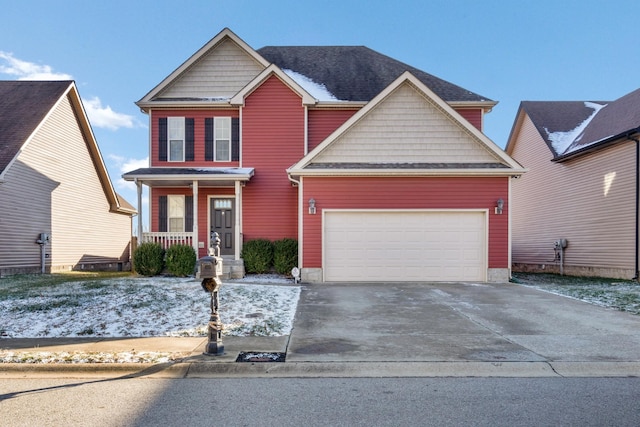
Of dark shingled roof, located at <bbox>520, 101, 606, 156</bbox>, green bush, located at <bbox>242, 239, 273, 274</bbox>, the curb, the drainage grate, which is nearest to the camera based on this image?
the curb

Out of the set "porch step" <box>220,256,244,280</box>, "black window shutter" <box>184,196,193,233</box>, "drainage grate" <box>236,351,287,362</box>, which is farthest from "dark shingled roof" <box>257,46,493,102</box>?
"drainage grate" <box>236,351,287,362</box>

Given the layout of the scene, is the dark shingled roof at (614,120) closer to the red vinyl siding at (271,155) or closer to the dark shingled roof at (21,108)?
the red vinyl siding at (271,155)

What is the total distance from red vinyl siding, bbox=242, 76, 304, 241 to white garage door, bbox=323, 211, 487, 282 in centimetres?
315

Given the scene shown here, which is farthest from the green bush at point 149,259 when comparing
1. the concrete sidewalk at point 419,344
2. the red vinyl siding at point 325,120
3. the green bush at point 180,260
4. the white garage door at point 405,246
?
the red vinyl siding at point 325,120

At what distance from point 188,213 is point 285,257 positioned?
4370 millimetres

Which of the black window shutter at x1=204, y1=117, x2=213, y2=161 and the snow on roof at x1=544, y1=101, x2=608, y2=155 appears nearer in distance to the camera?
the black window shutter at x1=204, y1=117, x2=213, y2=161

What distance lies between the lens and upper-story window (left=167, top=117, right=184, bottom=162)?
16.0 m

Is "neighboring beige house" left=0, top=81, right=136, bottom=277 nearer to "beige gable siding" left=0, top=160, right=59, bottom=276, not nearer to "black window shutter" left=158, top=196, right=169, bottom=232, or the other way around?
"beige gable siding" left=0, top=160, right=59, bottom=276

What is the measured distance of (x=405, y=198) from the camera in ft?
42.0

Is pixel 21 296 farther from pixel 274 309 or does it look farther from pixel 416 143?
pixel 416 143

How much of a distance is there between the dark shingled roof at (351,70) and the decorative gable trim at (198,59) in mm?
1771

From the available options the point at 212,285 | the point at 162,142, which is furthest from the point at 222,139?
the point at 212,285

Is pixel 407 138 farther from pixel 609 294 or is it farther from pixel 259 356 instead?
pixel 259 356

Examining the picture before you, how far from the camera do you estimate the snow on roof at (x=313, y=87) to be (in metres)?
16.1
